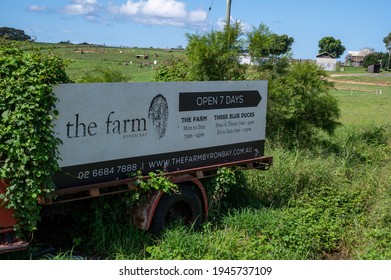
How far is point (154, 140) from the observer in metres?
6.73

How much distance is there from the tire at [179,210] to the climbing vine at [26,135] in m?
1.70

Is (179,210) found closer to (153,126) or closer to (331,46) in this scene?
(153,126)

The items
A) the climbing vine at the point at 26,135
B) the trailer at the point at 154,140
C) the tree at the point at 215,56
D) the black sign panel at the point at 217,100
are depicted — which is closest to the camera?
the climbing vine at the point at 26,135

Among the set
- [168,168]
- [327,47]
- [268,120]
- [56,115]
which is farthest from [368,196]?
[327,47]

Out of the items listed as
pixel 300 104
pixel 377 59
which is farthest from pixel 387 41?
pixel 300 104

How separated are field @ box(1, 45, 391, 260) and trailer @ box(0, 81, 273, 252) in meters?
0.36

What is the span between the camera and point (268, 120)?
40.0ft

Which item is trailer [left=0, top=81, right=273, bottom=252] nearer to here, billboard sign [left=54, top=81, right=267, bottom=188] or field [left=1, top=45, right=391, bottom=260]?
billboard sign [left=54, top=81, right=267, bottom=188]

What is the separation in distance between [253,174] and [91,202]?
3680 mm

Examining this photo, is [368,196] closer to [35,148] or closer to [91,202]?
[91,202]

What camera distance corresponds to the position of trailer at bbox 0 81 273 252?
5.75 meters

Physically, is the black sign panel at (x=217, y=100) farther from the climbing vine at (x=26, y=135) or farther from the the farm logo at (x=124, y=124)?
the climbing vine at (x=26, y=135)

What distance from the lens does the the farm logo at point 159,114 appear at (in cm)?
666

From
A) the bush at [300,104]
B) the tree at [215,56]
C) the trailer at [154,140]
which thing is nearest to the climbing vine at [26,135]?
the trailer at [154,140]
